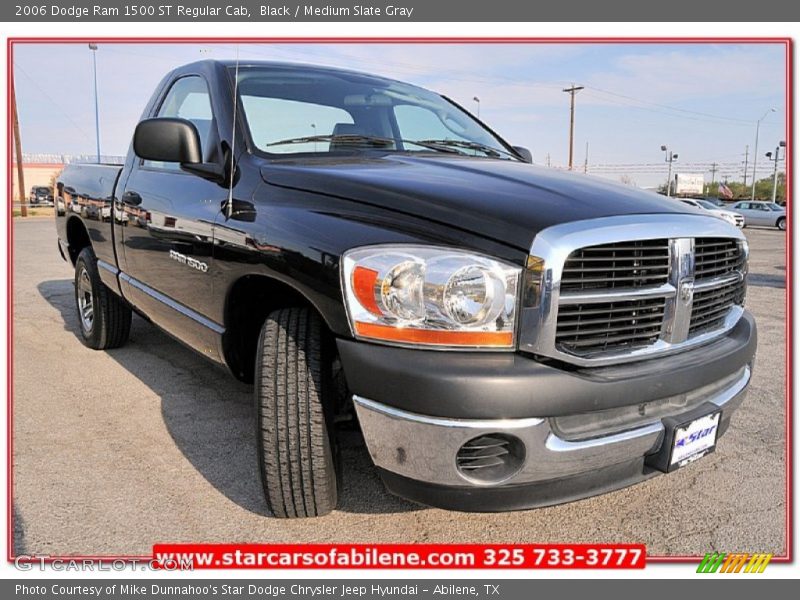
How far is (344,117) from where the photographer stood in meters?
3.29

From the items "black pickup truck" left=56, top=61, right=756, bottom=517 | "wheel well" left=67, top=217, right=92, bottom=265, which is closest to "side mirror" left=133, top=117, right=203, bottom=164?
"black pickup truck" left=56, top=61, right=756, bottom=517

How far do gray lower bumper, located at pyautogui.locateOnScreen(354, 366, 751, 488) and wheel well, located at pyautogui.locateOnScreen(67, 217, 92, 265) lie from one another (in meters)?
3.84

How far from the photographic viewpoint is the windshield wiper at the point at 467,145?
130 inches

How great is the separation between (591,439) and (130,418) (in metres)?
2.55

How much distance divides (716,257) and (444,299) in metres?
1.19

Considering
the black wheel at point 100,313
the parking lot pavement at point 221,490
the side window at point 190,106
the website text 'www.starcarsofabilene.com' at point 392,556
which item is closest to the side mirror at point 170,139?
the side window at point 190,106

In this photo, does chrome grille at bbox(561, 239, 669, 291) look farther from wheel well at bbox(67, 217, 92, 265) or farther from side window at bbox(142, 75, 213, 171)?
wheel well at bbox(67, 217, 92, 265)

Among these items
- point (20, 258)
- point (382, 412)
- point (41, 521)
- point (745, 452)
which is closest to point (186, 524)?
point (41, 521)

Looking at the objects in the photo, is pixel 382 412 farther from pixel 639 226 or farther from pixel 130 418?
pixel 130 418

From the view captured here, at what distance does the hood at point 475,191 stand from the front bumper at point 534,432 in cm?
44

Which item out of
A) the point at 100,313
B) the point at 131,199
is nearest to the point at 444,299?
the point at 131,199

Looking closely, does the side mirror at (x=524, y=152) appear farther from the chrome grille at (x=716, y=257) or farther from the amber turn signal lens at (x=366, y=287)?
the amber turn signal lens at (x=366, y=287)

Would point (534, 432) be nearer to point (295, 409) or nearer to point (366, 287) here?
point (366, 287)

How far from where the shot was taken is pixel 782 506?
8.73ft
